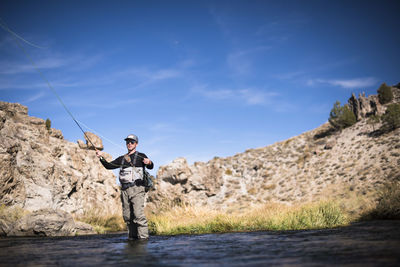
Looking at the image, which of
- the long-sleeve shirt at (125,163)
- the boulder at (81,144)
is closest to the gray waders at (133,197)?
the long-sleeve shirt at (125,163)

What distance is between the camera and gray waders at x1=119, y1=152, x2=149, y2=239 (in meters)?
7.62

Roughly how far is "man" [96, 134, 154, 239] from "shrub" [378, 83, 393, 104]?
5099cm

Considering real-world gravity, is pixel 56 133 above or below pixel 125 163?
above

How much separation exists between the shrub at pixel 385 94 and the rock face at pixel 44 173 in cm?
4387

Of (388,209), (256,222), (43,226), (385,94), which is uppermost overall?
(385,94)

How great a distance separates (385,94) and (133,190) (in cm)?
5205

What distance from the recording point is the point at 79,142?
109 feet

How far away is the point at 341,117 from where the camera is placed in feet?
157

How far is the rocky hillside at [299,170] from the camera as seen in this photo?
105 ft

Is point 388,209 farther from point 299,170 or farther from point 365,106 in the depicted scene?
point 365,106

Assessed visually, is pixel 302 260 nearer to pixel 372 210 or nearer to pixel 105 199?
pixel 372 210

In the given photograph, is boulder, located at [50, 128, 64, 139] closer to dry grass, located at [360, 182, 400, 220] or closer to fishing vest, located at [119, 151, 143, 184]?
fishing vest, located at [119, 151, 143, 184]

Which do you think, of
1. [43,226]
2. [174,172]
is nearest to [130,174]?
[43,226]

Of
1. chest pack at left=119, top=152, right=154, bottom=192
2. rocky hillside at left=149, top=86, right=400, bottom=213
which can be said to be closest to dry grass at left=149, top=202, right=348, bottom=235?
chest pack at left=119, top=152, right=154, bottom=192
